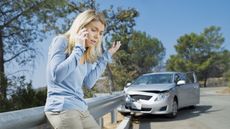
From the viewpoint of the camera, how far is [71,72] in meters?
3.53

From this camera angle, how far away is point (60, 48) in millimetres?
3426

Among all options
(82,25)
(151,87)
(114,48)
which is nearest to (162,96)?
(151,87)

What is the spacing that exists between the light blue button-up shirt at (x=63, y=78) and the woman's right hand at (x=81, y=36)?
0.04 m

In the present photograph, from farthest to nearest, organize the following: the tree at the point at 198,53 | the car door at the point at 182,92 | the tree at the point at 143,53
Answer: the tree at the point at 198,53, the tree at the point at 143,53, the car door at the point at 182,92

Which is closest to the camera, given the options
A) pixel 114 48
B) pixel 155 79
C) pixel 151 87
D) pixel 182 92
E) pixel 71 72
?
pixel 71 72

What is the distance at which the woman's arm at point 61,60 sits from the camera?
3.35m

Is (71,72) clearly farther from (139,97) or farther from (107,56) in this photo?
(139,97)

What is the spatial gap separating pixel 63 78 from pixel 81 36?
1.19 ft

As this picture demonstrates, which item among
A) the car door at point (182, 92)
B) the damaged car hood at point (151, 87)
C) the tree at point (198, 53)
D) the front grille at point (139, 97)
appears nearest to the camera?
the front grille at point (139, 97)

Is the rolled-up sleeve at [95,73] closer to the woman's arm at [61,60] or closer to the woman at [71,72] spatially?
the woman at [71,72]

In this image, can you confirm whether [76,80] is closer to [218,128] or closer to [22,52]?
[218,128]

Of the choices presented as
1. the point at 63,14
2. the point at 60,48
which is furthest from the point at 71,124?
the point at 63,14

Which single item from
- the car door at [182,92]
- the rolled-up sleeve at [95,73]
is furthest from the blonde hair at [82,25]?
the car door at [182,92]

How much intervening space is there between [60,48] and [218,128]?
829 cm
